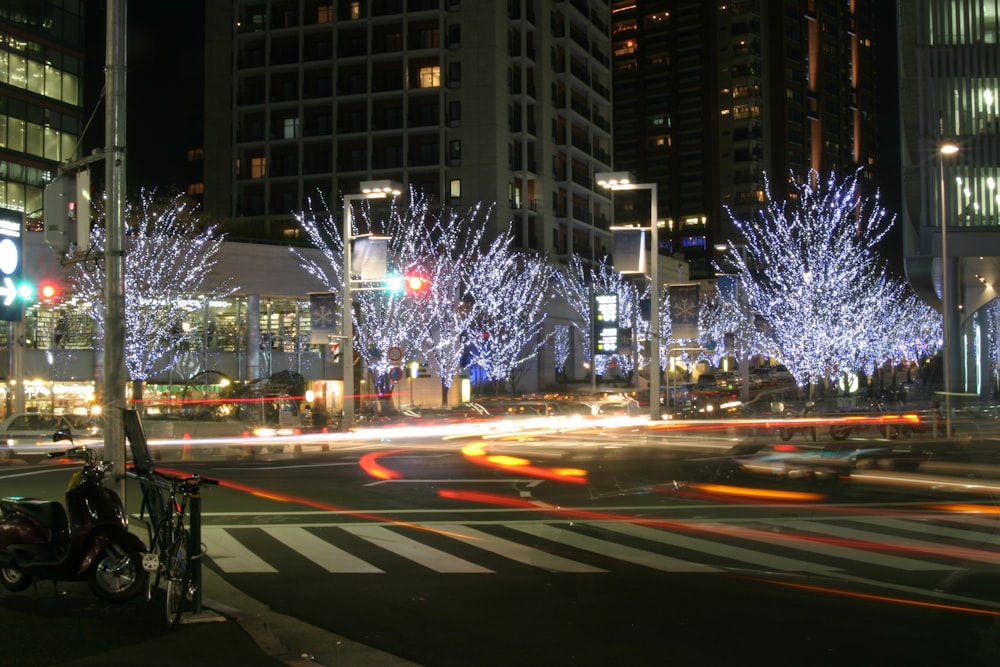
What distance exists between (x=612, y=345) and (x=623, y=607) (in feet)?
72.3

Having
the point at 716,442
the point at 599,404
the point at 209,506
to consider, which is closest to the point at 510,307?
the point at 599,404

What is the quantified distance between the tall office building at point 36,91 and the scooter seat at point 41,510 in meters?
58.6

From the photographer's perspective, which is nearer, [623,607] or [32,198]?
[623,607]

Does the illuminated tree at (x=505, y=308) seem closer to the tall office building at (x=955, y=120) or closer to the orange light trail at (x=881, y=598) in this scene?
the tall office building at (x=955, y=120)

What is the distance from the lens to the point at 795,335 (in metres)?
55.1

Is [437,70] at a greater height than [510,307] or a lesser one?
greater

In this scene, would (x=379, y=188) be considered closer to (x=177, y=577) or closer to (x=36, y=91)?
(x=177, y=577)

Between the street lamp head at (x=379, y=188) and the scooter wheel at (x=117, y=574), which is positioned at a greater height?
the street lamp head at (x=379, y=188)

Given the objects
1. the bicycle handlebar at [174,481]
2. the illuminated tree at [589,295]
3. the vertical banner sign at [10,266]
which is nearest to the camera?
the bicycle handlebar at [174,481]

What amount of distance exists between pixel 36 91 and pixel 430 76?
28444mm

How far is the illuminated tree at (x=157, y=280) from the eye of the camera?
40500 millimetres

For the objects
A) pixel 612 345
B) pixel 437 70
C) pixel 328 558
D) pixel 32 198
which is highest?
pixel 437 70

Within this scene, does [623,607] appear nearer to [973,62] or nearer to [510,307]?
[973,62]

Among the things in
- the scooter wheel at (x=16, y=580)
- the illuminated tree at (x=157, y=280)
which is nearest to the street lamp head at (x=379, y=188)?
the illuminated tree at (x=157, y=280)
